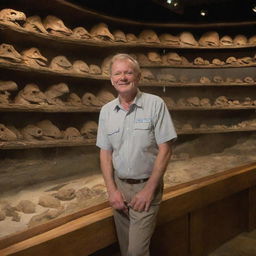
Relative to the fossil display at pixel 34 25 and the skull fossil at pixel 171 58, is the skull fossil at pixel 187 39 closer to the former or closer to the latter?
the skull fossil at pixel 171 58

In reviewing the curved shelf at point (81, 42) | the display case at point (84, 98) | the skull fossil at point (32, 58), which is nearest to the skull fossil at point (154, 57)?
the display case at point (84, 98)

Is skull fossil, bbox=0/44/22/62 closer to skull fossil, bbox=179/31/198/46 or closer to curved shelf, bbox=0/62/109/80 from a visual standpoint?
curved shelf, bbox=0/62/109/80

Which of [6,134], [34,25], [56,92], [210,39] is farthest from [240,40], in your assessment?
[6,134]

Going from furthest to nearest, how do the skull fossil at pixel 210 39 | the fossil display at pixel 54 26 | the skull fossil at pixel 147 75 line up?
the skull fossil at pixel 210 39 < the skull fossil at pixel 147 75 < the fossil display at pixel 54 26

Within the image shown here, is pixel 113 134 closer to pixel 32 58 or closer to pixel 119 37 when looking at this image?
pixel 32 58

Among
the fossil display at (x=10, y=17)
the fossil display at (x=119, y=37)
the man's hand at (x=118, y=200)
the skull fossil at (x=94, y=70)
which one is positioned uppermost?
the fossil display at (x=10, y=17)

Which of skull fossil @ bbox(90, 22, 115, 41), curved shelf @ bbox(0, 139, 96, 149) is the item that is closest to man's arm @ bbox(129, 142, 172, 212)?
curved shelf @ bbox(0, 139, 96, 149)

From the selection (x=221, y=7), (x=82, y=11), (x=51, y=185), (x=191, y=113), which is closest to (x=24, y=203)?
(x=51, y=185)

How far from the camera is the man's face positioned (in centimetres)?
189

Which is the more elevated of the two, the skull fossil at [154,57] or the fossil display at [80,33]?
the fossil display at [80,33]

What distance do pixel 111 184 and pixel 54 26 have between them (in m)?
2.24

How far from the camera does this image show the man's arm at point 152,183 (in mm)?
1887

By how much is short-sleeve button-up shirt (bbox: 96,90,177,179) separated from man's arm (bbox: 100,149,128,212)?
0.26 ft

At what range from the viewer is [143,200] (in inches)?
74.2
